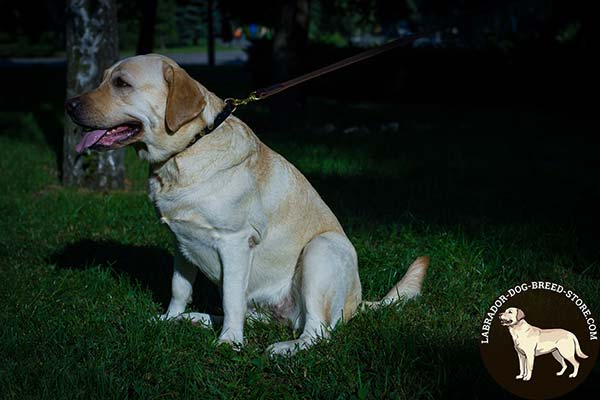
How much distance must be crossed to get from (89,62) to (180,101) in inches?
176

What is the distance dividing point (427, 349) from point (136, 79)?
2131 mm

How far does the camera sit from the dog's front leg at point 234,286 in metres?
3.77

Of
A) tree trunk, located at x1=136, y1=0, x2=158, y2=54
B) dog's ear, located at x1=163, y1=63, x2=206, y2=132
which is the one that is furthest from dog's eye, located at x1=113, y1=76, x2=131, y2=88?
tree trunk, located at x1=136, y1=0, x2=158, y2=54

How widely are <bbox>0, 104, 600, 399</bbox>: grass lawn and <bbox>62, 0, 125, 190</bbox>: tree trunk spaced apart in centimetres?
26

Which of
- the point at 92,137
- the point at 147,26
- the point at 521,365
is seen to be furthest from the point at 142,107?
the point at 147,26

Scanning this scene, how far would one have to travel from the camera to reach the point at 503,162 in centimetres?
930

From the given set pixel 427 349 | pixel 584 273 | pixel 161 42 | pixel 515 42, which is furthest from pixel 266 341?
pixel 161 42

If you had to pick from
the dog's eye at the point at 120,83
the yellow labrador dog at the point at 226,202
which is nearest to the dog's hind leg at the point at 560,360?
the yellow labrador dog at the point at 226,202

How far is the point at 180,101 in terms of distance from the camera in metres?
3.65

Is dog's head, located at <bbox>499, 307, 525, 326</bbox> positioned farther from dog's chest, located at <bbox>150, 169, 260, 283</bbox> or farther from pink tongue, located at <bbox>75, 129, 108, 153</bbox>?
pink tongue, located at <bbox>75, 129, 108, 153</bbox>

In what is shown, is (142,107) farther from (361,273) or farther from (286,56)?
(286,56)

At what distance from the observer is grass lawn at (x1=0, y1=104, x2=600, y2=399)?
335 cm

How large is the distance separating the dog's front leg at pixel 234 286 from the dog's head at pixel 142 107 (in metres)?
0.64

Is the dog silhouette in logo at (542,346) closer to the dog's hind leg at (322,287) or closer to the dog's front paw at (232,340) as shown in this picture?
the dog's hind leg at (322,287)
